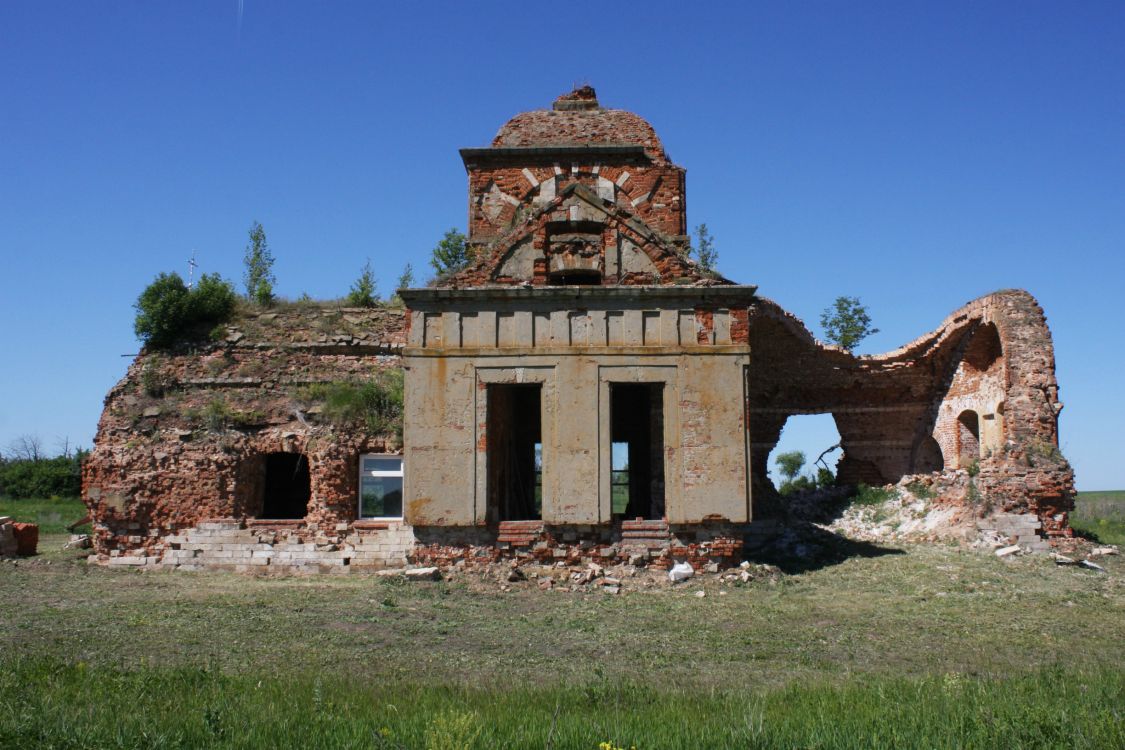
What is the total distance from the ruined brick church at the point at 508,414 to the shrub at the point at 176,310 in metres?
0.46

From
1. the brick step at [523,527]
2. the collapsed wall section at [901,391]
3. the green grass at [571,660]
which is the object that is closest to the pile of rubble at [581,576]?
the green grass at [571,660]

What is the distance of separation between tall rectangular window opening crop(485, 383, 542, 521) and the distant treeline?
25.7 meters

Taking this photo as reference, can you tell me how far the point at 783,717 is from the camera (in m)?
5.80

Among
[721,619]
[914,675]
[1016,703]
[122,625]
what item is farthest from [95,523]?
[1016,703]

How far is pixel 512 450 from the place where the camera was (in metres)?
18.4

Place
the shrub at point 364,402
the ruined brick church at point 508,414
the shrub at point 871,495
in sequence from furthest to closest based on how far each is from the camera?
1. the shrub at point 871,495
2. the shrub at point 364,402
3. the ruined brick church at point 508,414

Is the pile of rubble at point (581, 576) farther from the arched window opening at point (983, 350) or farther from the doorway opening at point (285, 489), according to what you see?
the arched window opening at point (983, 350)

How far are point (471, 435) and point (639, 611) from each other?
4358 millimetres

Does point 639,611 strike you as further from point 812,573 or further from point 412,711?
point 412,711

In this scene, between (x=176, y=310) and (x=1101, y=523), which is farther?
(x=1101, y=523)

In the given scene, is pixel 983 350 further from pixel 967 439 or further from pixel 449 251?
pixel 449 251

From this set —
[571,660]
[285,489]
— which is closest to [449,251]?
[285,489]

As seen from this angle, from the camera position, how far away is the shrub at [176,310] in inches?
724

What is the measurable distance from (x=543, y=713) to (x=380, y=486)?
36.1 ft
